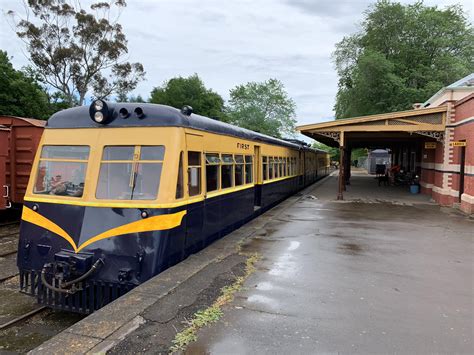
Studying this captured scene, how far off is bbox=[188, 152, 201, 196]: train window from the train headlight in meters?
1.31

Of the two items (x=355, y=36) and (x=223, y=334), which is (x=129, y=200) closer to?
(x=223, y=334)

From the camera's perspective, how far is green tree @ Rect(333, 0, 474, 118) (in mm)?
31547

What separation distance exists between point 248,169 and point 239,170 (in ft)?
2.78

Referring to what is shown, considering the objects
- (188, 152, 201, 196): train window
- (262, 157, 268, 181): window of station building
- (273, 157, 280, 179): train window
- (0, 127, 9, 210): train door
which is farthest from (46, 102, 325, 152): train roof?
(273, 157, 280, 179): train window

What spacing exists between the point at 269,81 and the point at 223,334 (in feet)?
218

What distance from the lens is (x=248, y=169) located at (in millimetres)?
10023

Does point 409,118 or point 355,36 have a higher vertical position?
point 355,36

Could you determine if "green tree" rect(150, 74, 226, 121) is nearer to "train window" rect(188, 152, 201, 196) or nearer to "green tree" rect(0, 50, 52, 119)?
"green tree" rect(0, 50, 52, 119)

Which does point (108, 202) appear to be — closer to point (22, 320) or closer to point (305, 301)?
point (22, 320)

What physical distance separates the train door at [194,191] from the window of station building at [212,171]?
1.28ft

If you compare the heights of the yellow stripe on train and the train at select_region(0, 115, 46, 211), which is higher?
the train at select_region(0, 115, 46, 211)

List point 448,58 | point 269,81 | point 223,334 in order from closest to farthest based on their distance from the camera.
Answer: point 223,334
point 448,58
point 269,81

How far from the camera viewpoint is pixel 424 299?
5.24 meters

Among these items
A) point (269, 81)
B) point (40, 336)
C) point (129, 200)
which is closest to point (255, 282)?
point (129, 200)
